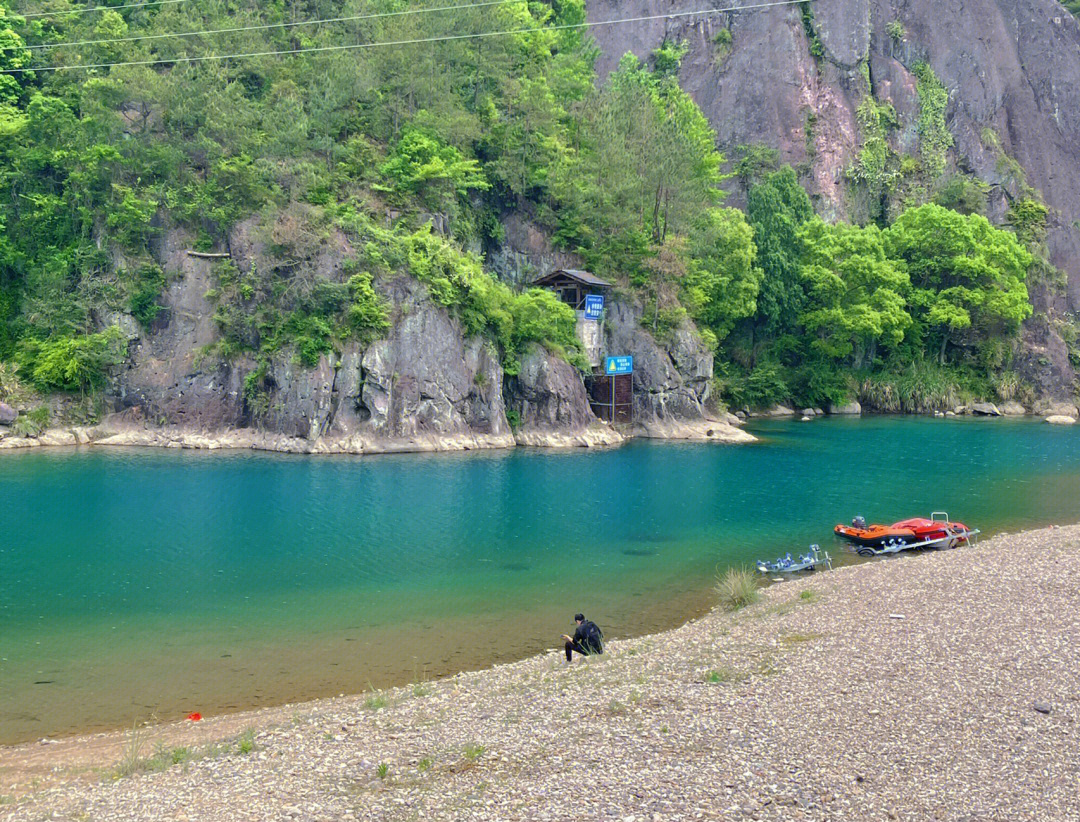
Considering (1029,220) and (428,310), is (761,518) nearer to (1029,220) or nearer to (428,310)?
(428,310)

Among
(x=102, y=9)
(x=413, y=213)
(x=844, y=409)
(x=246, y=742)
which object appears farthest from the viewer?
(x=844, y=409)

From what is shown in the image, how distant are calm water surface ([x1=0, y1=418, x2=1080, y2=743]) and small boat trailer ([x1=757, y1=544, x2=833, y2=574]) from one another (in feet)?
5.06

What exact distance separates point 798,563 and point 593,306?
34128mm

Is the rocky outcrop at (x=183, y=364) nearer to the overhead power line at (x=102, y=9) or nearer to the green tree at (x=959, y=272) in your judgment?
the overhead power line at (x=102, y=9)

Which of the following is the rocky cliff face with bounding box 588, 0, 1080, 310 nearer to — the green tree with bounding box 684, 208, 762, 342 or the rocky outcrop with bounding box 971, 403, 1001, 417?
the green tree with bounding box 684, 208, 762, 342

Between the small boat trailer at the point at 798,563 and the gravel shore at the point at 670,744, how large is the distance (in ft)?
25.3

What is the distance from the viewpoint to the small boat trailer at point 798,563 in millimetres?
28344

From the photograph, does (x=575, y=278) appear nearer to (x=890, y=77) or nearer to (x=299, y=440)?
(x=299, y=440)

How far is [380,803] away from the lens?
12320mm

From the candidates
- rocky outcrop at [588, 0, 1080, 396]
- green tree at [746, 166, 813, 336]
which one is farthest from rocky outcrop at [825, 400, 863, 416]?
rocky outcrop at [588, 0, 1080, 396]

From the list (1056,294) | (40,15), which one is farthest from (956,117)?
(40,15)

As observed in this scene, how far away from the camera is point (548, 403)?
57.0m

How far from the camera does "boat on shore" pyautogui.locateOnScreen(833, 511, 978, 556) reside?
31078mm

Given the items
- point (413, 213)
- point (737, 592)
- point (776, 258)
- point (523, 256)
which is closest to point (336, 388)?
point (413, 213)
